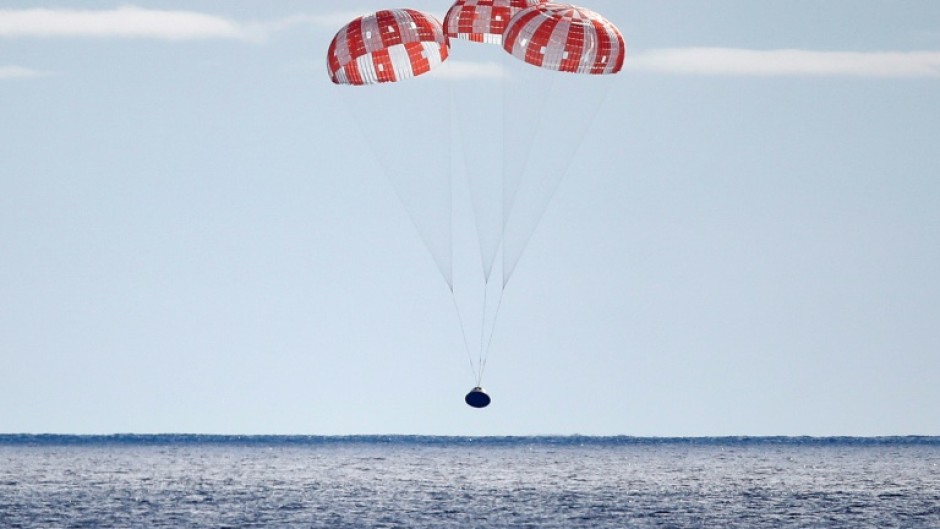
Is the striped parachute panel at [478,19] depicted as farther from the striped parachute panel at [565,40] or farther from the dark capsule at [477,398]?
the dark capsule at [477,398]

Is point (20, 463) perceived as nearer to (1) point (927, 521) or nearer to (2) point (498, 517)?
(2) point (498, 517)

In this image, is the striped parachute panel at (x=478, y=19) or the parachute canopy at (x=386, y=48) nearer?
the parachute canopy at (x=386, y=48)

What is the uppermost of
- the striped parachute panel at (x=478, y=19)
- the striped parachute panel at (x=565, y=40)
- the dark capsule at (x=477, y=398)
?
the striped parachute panel at (x=478, y=19)

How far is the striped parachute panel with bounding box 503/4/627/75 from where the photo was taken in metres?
34.8

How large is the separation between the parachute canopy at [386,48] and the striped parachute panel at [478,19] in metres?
0.48

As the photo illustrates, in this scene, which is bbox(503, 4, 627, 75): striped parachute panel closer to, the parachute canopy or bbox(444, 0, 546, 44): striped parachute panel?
bbox(444, 0, 546, 44): striped parachute panel

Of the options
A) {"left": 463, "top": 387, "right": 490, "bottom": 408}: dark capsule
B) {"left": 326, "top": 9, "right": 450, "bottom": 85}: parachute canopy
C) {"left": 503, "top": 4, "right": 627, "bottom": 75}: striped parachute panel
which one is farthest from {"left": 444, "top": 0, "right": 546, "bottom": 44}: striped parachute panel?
{"left": 463, "top": 387, "right": 490, "bottom": 408}: dark capsule

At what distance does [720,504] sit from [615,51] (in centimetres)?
2813

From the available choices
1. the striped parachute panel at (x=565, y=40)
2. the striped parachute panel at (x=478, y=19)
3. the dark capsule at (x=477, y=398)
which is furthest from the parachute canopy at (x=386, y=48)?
the dark capsule at (x=477, y=398)

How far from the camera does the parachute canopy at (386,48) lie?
36219 millimetres

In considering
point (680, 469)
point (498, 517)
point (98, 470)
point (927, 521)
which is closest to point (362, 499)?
point (498, 517)

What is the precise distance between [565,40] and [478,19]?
8.32 feet

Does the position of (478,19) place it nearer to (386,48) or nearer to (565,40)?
(386,48)

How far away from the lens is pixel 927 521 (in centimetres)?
5153
